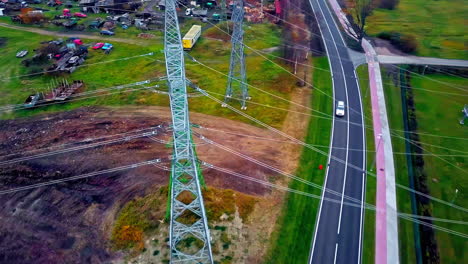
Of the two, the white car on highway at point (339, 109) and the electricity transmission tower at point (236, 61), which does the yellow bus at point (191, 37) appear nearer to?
the electricity transmission tower at point (236, 61)

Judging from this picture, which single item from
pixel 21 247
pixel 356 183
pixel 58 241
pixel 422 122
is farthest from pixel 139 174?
pixel 422 122

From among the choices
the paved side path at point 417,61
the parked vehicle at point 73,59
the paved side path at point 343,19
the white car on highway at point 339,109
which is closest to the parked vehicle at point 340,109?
the white car on highway at point 339,109

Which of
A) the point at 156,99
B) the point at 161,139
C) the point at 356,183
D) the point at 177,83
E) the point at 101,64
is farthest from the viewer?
the point at 101,64

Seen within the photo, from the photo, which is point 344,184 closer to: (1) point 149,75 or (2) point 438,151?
(2) point 438,151

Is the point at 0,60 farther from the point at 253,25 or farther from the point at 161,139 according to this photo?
the point at 253,25

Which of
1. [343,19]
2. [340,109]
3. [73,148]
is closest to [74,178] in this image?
[73,148]

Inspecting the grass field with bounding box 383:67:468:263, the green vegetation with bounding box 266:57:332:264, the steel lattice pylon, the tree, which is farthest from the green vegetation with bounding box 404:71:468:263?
the steel lattice pylon
